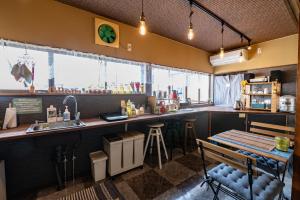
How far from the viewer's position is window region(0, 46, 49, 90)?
1.71 meters

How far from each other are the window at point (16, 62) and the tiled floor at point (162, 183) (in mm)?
1368

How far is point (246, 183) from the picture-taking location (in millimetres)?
1290

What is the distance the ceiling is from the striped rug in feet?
8.07

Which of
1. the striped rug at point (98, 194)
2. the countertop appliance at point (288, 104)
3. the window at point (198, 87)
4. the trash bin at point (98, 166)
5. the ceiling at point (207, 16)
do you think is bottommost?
the striped rug at point (98, 194)

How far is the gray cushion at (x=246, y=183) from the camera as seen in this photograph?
117 centimetres

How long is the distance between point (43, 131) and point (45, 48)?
114 cm

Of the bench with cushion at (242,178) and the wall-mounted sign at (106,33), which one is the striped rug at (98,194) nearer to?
the bench with cushion at (242,178)

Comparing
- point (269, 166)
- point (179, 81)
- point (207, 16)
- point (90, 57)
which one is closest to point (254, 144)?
point (269, 166)

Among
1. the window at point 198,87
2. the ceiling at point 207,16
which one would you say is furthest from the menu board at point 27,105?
the window at point 198,87

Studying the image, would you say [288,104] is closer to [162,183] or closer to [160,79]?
[160,79]

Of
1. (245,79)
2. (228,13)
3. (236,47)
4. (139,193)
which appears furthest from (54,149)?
(236,47)

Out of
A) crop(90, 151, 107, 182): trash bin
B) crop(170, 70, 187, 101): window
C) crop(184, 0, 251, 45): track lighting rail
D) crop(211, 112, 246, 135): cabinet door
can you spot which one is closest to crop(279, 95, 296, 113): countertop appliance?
crop(211, 112, 246, 135): cabinet door

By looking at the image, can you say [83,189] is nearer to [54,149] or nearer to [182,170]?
[54,149]

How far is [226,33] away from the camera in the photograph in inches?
113
